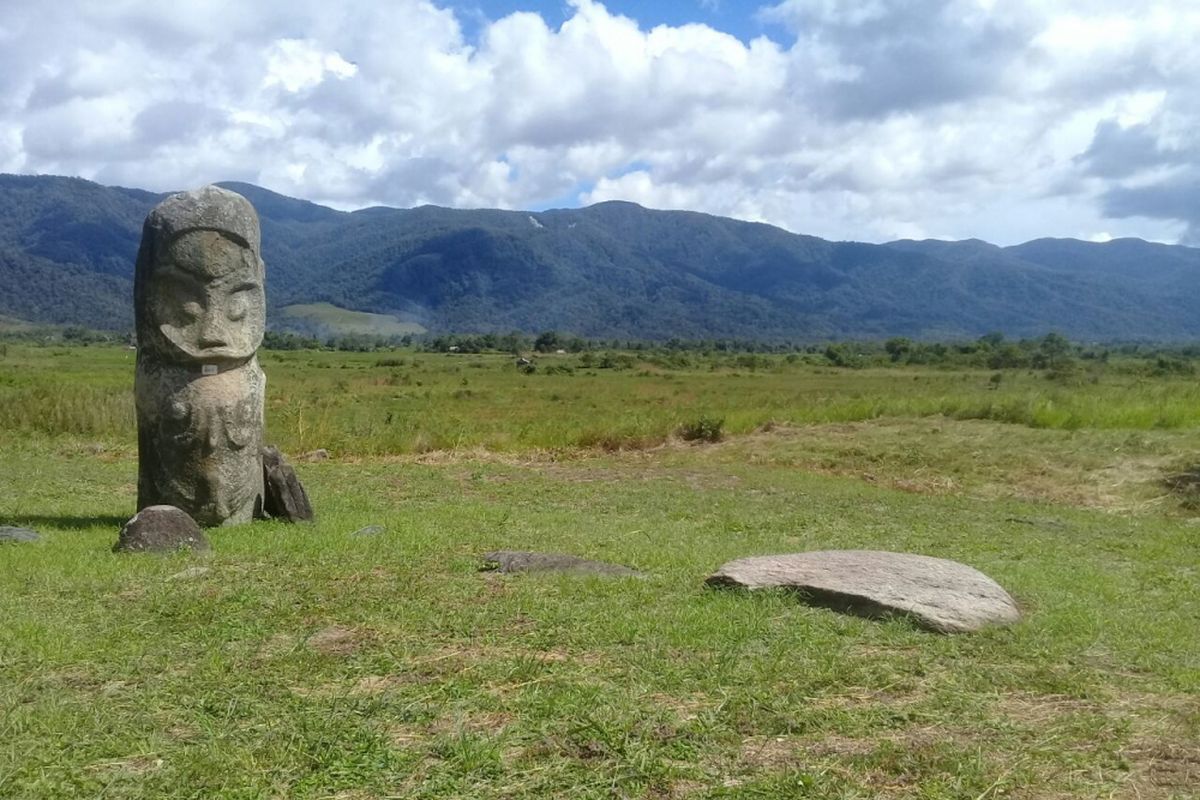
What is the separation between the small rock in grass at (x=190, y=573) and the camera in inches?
343

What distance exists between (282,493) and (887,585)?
7.17 meters

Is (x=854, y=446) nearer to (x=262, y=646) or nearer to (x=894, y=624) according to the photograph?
(x=894, y=624)

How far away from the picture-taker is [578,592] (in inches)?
334

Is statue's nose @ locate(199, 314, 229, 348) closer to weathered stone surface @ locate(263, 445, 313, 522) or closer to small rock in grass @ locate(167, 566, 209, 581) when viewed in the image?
weathered stone surface @ locate(263, 445, 313, 522)

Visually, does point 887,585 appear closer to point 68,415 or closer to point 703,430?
point 703,430

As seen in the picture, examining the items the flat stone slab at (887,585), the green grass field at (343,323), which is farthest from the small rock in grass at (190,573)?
the green grass field at (343,323)

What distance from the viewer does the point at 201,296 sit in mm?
11828

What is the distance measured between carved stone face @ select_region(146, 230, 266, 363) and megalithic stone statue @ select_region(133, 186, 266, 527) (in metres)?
0.01

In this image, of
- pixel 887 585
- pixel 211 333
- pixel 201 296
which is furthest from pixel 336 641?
pixel 201 296

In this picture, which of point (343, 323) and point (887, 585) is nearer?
point (887, 585)

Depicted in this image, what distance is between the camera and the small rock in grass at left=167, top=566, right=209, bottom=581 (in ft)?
28.6

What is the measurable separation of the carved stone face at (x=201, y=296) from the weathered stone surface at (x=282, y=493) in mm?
1335

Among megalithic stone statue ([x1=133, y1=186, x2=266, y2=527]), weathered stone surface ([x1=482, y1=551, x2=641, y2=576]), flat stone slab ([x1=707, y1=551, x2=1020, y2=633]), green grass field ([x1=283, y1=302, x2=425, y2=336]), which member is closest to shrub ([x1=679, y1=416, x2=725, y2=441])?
megalithic stone statue ([x1=133, y1=186, x2=266, y2=527])

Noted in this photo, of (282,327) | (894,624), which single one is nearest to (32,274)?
(282,327)
